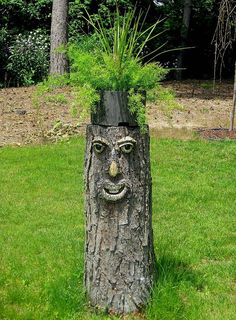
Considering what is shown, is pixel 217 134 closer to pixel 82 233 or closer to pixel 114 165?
pixel 82 233

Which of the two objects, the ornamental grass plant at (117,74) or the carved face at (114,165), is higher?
the ornamental grass plant at (117,74)

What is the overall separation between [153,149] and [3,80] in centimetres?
979

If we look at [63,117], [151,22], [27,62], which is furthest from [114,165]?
[151,22]

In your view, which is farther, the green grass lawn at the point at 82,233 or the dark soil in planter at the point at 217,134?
the dark soil in planter at the point at 217,134

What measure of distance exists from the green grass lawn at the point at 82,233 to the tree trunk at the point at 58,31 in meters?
6.34

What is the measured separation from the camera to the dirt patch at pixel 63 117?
1002 centimetres

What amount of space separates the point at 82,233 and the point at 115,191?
182cm

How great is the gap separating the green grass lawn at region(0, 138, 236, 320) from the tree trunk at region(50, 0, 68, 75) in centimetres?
634

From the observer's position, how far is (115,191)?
3744 millimetres

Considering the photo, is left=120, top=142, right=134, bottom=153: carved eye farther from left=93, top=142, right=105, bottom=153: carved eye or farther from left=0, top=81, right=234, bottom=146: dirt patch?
left=0, top=81, right=234, bottom=146: dirt patch

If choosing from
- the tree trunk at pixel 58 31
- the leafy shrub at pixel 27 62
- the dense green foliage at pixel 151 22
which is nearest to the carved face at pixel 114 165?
the tree trunk at pixel 58 31

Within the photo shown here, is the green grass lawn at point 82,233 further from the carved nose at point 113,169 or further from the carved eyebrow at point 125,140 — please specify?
the carved eyebrow at point 125,140

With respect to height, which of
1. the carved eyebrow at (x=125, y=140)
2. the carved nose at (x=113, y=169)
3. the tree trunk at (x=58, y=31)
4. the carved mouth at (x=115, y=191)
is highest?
the tree trunk at (x=58, y=31)

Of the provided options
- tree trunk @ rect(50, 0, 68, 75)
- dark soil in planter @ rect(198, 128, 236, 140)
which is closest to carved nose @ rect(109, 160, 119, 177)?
dark soil in planter @ rect(198, 128, 236, 140)
